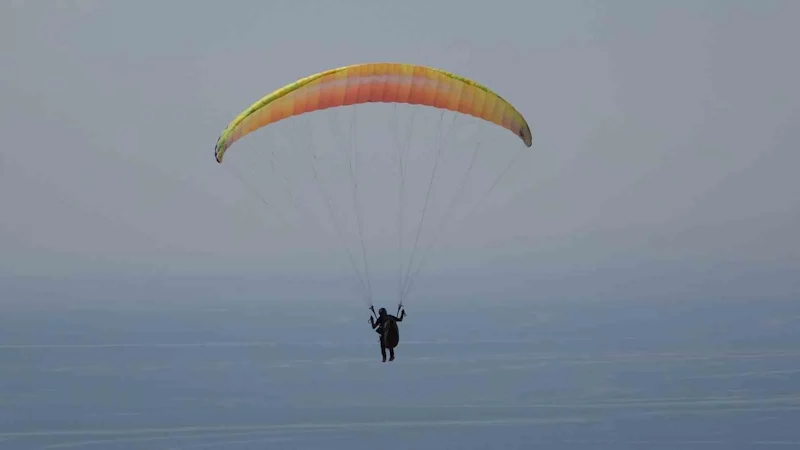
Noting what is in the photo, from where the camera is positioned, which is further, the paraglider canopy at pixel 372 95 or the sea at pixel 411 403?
the sea at pixel 411 403

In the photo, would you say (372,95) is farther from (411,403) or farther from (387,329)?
(411,403)

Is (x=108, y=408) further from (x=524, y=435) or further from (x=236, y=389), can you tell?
(x=524, y=435)

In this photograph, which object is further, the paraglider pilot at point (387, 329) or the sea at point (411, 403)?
the sea at point (411, 403)

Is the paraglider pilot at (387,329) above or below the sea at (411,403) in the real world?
below

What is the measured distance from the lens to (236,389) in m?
148

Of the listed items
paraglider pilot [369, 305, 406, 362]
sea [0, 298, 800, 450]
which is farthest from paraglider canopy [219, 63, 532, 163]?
sea [0, 298, 800, 450]

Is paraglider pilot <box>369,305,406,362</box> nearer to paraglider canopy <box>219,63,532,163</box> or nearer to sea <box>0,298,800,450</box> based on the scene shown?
paraglider canopy <box>219,63,532,163</box>

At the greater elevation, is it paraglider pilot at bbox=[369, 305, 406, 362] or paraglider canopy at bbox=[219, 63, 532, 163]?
paraglider canopy at bbox=[219, 63, 532, 163]

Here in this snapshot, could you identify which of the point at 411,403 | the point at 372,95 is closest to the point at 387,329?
the point at 372,95

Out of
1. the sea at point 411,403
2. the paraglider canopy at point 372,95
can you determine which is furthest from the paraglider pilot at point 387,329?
the sea at point 411,403

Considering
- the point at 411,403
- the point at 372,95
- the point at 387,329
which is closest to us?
the point at 387,329

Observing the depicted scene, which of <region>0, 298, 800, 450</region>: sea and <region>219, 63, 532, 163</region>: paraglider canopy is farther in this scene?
<region>0, 298, 800, 450</region>: sea

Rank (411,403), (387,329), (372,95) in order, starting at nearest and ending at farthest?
(387,329)
(372,95)
(411,403)

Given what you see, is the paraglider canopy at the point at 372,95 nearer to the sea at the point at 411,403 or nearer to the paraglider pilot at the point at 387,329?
the paraglider pilot at the point at 387,329
